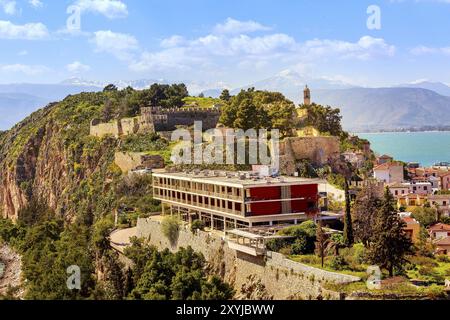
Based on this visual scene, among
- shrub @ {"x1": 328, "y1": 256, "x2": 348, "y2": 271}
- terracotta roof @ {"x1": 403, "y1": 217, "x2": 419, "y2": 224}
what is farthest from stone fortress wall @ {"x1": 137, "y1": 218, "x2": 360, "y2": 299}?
terracotta roof @ {"x1": 403, "y1": 217, "x2": 419, "y2": 224}

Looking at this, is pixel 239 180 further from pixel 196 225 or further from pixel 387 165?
pixel 387 165

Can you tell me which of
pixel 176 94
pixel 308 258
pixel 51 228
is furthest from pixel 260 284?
pixel 176 94

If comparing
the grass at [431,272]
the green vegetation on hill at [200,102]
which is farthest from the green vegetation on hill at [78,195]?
the grass at [431,272]

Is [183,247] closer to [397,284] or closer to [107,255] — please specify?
[107,255]

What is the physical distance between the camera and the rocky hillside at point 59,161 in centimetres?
5600

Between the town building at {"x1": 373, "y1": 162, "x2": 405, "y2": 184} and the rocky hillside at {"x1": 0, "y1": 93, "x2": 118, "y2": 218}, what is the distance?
61.3 feet

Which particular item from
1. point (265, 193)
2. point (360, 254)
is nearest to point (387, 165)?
point (265, 193)

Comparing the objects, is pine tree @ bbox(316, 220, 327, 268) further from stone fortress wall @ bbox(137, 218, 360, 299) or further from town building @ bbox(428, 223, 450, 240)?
town building @ bbox(428, 223, 450, 240)

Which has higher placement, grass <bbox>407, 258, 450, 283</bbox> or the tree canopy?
the tree canopy

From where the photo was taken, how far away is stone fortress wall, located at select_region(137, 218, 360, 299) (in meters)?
21.0

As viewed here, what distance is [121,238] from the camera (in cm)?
3522

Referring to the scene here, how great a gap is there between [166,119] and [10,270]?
2104 cm

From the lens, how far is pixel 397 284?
20.0 metres

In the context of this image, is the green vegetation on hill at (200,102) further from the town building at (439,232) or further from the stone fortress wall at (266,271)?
the town building at (439,232)
